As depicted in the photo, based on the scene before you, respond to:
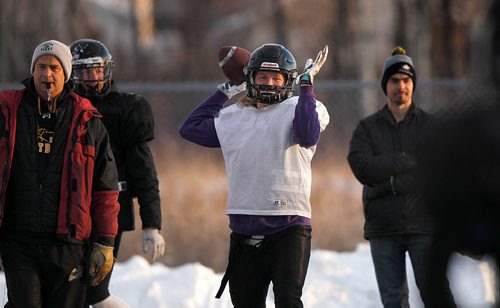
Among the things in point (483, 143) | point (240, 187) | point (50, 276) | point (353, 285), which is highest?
point (483, 143)

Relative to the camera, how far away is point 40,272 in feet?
20.4

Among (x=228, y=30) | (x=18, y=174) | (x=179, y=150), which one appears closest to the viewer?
(x=18, y=174)

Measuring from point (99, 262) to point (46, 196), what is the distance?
0.47 metres

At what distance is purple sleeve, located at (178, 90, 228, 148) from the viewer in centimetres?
697

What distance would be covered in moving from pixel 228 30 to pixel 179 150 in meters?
38.4

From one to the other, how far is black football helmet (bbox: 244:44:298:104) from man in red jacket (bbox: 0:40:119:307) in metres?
0.92

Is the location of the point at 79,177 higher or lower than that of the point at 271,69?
lower

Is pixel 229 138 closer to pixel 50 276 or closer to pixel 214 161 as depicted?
pixel 50 276

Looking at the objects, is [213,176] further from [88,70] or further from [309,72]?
[309,72]

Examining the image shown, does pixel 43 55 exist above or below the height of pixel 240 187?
above

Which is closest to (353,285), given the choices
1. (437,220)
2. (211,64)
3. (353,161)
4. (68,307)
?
(353,161)

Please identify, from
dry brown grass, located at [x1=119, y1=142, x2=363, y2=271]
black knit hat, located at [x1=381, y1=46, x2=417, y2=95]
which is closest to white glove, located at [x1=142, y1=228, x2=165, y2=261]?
black knit hat, located at [x1=381, y1=46, x2=417, y2=95]

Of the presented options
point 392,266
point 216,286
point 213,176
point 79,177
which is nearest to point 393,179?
point 392,266

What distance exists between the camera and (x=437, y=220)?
361 cm
